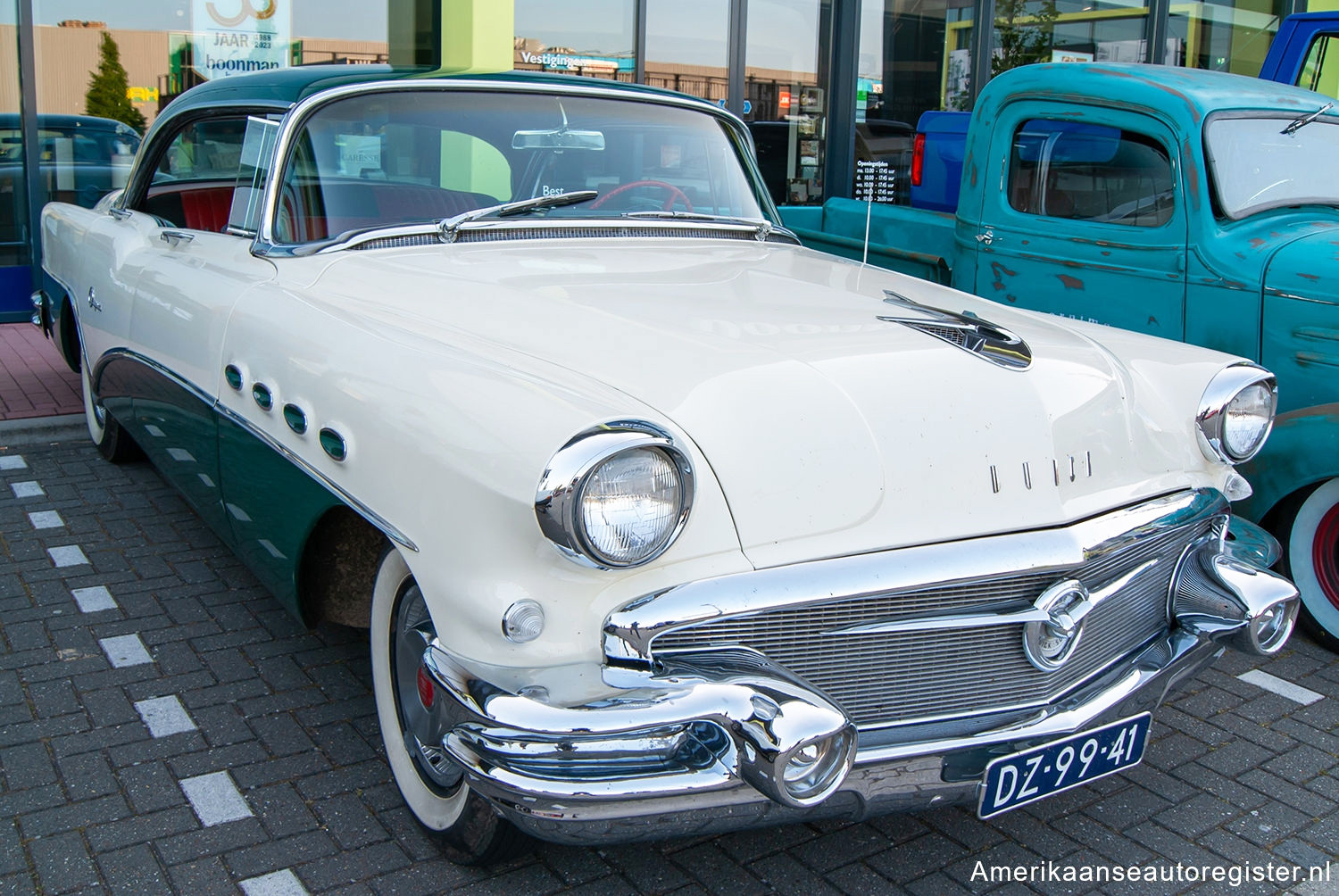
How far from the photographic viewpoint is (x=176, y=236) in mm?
3598

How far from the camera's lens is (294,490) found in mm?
2576

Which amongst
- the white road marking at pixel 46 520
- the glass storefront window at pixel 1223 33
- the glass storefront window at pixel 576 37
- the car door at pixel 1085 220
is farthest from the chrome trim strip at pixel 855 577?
the glass storefront window at pixel 1223 33

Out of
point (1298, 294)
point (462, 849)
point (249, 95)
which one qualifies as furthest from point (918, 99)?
point (462, 849)

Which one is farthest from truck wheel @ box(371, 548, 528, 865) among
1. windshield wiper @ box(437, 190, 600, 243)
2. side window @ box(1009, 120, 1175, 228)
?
side window @ box(1009, 120, 1175, 228)

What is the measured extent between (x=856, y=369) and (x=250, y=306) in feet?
4.91

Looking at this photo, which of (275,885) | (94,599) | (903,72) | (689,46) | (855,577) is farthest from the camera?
(903,72)

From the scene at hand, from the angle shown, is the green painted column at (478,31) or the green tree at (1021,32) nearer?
the green painted column at (478,31)

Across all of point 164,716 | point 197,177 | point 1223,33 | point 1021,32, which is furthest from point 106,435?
point 1223,33

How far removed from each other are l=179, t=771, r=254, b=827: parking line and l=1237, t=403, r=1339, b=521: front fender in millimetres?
3035

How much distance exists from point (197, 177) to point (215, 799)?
244 cm

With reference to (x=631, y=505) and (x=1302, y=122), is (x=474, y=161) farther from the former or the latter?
(x=1302, y=122)

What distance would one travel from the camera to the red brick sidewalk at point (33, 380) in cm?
541

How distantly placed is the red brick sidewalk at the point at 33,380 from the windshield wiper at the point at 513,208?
318 cm

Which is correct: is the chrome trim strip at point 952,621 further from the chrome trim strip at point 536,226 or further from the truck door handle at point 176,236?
the truck door handle at point 176,236
